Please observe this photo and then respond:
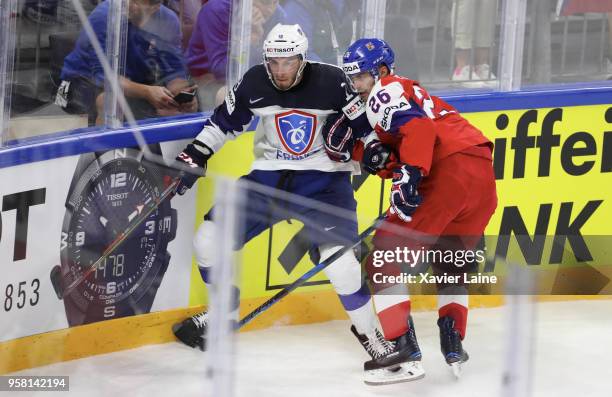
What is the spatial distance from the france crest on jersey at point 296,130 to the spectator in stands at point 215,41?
39 centimetres

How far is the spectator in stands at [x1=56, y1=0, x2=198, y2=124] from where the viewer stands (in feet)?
12.7

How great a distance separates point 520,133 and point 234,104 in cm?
132

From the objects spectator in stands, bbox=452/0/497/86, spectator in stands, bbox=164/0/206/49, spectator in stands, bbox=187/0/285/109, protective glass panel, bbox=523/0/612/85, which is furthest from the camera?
protective glass panel, bbox=523/0/612/85

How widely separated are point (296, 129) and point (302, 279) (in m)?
0.51

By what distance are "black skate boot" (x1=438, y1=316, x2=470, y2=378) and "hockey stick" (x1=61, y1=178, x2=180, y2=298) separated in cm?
98

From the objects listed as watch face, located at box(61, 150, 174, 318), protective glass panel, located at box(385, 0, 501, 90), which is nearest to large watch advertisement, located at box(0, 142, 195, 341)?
watch face, located at box(61, 150, 174, 318)

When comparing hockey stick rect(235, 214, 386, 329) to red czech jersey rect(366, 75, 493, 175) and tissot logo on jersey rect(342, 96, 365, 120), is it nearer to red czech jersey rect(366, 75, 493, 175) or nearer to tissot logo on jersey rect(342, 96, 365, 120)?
red czech jersey rect(366, 75, 493, 175)

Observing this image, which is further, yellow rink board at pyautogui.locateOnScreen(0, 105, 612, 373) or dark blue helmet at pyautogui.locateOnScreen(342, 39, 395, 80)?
dark blue helmet at pyautogui.locateOnScreen(342, 39, 395, 80)

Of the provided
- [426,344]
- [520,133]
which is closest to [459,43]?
[520,133]

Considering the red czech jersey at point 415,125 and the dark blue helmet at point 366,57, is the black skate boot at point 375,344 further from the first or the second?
the dark blue helmet at point 366,57

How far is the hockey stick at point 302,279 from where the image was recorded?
9.64 feet

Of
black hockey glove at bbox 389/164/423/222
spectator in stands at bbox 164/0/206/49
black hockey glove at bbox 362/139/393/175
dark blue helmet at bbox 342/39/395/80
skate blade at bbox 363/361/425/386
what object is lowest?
skate blade at bbox 363/361/425/386

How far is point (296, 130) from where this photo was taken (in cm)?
406

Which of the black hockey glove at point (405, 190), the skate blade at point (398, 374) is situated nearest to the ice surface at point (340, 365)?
the skate blade at point (398, 374)
